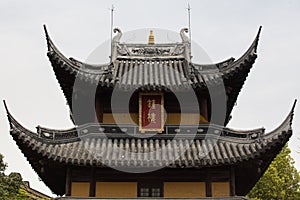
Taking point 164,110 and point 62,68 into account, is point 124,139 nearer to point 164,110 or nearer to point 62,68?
point 164,110

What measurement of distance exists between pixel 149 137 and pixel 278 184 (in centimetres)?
1979

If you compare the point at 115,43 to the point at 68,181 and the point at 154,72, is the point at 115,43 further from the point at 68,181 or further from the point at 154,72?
the point at 68,181

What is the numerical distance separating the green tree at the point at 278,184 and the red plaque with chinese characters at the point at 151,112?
1848 cm

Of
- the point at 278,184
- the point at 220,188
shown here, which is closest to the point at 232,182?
the point at 220,188

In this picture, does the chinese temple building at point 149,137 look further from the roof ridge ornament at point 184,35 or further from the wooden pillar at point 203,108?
the roof ridge ornament at point 184,35

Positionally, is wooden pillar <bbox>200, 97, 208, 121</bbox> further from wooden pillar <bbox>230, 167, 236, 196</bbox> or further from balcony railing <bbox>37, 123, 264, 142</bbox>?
wooden pillar <bbox>230, 167, 236, 196</bbox>

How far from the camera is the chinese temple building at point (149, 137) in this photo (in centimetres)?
1295

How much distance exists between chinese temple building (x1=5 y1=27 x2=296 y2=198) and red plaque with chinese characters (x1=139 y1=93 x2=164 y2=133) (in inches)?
1.3

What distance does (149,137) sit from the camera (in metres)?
14.1

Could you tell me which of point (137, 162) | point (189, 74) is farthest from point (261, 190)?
point (137, 162)

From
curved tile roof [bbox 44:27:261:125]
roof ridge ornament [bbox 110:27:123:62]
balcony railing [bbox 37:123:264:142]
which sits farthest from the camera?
roof ridge ornament [bbox 110:27:123:62]

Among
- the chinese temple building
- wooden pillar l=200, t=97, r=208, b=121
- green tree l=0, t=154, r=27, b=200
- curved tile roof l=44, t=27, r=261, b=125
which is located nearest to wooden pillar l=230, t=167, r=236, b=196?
the chinese temple building

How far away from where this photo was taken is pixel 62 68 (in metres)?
14.3

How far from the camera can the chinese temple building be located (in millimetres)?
12953
